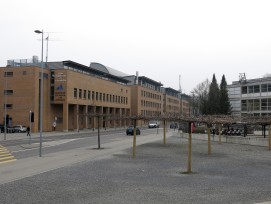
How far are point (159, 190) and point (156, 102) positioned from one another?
446 ft

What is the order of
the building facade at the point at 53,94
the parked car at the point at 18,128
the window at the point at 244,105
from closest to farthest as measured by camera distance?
the parked car at the point at 18,128 < the building facade at the point at 53,94 < the window at the point at 244,105

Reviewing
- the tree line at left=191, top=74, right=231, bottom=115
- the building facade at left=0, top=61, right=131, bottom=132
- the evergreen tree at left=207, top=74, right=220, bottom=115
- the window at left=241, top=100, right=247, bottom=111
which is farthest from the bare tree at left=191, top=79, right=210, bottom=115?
the building facade at left=0, top=61, right=131, bottom=132

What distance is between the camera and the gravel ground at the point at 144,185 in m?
10.9

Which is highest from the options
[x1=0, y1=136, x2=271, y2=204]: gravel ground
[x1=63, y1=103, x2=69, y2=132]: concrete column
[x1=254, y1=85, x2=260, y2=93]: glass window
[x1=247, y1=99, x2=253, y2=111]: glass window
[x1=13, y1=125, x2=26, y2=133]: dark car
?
[x1=254, y1=85, x2=260, y2=93]: glass window

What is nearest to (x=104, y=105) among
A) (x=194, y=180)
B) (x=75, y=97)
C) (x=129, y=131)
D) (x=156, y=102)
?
(x=75, y=97)

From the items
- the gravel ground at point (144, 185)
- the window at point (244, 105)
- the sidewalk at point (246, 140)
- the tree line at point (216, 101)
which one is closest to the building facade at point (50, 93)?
the tree line at point (216, 101)

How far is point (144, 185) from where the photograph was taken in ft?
43.2

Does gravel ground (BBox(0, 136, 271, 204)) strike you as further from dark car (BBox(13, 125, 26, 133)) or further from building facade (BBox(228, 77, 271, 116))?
dark car (BBox(13, 125, 26, 133))

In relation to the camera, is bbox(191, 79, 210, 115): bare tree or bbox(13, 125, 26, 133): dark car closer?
bbox(13, 125, 26, 133): dark car

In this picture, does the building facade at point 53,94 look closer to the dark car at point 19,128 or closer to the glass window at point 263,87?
the dark car at point 19,128

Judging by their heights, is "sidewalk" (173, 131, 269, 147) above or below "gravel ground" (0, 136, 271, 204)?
above

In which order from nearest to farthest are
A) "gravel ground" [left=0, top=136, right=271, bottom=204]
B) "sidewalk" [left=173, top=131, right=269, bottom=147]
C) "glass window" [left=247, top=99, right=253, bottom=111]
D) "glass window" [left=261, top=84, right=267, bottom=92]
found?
"gravel ground" [left=0, top=136, right=271, bottom=204] → "sidewalk" [left=173, top=131, right=269, bottom=147] → "glass window" [left=261, top=84, right=267, bottom=92] → "glass window" [left=247, top=99, right=253, bottom=111]

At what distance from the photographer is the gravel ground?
10.9 metres

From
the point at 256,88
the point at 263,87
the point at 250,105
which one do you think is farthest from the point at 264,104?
the point at 256,88
